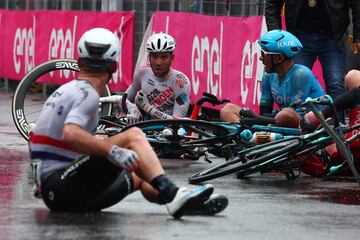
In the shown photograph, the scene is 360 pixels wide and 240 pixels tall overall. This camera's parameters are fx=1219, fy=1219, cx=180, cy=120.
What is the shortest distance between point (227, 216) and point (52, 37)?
46.5 feet

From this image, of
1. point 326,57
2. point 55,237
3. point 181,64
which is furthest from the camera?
point 181,64

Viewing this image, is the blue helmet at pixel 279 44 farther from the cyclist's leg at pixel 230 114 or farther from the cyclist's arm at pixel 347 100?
the cyclist's arm at pixel 347 100

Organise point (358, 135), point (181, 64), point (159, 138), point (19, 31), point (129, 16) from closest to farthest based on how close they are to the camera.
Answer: point (358, 135) < point (159, 138) < point (181, 64) < point (129, 16) < point (19, 31)

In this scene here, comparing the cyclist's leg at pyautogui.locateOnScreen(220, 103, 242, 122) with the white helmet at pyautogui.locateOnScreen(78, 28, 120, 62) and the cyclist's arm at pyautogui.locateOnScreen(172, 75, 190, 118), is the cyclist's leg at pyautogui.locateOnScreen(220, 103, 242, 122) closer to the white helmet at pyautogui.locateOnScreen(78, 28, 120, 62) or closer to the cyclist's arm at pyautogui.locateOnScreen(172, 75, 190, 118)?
the cyclist's arm at pyautogui.locateOnScreen(172, 75, 190, 118)

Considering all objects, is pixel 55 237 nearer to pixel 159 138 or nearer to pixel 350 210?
pixel 350 210

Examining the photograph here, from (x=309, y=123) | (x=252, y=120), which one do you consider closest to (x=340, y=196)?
(x=309, y=123)

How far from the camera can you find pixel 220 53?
16953mm

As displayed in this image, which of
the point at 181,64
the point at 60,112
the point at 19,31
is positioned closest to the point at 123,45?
the point at 181,64

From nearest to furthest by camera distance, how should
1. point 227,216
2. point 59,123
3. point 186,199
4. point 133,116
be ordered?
point 186,199 < point 59,123 < point 227,216 < point 133,116

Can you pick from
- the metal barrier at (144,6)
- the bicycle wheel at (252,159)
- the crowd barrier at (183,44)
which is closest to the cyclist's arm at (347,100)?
the bicycle wheel at (252,159)

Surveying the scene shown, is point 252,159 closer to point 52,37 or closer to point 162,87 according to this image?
point 162,87

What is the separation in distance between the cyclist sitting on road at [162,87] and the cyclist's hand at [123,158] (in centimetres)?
497

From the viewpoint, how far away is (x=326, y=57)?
12.8 meters

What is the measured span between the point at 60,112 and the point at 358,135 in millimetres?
2656
